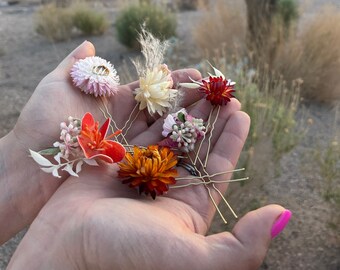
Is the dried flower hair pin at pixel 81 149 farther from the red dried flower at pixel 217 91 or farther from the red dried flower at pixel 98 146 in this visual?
the red dried flower at pixel 217 91

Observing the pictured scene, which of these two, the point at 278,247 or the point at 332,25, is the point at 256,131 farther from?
the point at 332,25

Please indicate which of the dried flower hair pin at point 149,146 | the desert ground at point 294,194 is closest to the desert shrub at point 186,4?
the desert ground at point 294,194

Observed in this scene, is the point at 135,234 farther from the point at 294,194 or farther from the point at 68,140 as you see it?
the point at 294,194

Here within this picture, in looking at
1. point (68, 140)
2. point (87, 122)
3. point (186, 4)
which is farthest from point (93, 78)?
point (186, 4)

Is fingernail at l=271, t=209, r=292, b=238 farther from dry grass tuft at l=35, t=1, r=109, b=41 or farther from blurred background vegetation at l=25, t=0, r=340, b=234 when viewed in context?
dry grass tuft at l=35, t=1, r=109, b=41

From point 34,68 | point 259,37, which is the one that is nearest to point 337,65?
point 259,37

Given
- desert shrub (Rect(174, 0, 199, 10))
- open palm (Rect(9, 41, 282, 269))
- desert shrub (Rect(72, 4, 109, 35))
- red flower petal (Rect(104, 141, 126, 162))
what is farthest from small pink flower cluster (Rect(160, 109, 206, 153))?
desert shrub (Rect(174, 0, 199, 10))
